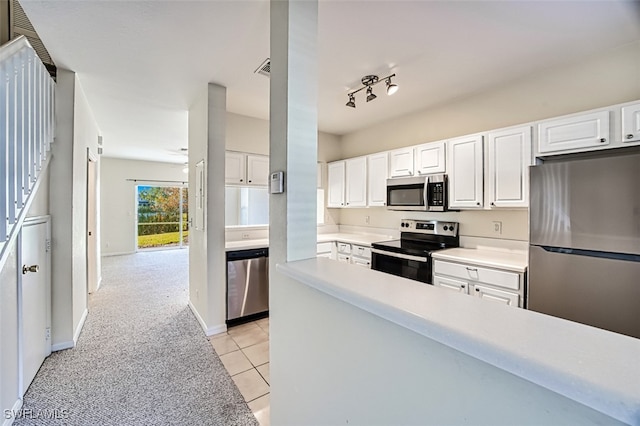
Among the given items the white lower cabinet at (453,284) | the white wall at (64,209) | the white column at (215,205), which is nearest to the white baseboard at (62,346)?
the white wall at (64,209)

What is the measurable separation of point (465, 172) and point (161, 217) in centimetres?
781

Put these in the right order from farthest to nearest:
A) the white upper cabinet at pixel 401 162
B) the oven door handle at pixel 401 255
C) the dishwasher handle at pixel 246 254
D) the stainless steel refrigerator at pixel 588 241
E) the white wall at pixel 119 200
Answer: the white wall at pixel 119 200 < the white upper cabinet at pixel 401 162 < the dishwasher handle at pixel 246 254 < the oven door handle at pixel 401 255 < the stainless steel refrigerator at pixel 588 241

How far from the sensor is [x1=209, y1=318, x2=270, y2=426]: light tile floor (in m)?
1.94

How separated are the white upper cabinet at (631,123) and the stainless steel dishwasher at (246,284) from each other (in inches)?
126

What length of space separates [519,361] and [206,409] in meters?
2.01

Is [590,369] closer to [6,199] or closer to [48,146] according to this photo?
[6,199]

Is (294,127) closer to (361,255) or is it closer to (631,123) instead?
(631,123)

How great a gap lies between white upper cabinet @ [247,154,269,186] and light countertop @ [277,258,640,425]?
297 centimetres

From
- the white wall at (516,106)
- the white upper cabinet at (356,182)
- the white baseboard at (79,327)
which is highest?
the white wall at (516,106)

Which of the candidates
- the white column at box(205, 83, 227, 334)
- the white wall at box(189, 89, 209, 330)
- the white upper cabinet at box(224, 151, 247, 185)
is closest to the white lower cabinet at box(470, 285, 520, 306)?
the white column at box(205, 83, 227, 334)

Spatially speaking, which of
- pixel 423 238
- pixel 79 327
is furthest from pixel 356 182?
pixel 79 327

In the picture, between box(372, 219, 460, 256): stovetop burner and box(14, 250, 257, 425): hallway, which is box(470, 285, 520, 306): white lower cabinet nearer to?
box(372, 219, 460, 256): stovetop burner

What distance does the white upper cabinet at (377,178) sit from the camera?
11.9 feet

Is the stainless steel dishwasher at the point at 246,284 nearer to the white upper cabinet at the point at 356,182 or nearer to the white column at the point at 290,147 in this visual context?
the white upper cabinet at the point at 356,182
